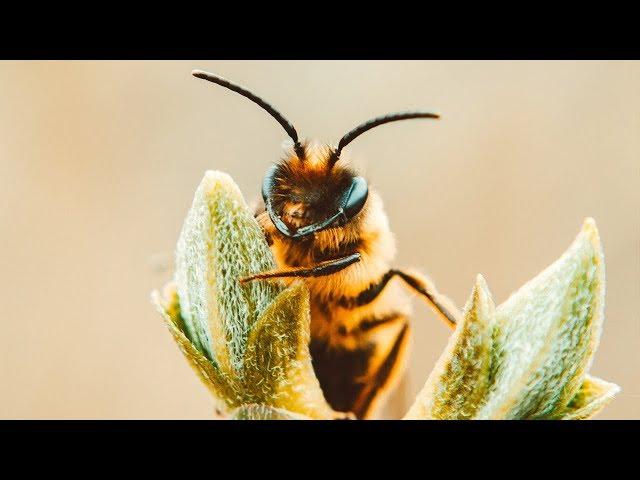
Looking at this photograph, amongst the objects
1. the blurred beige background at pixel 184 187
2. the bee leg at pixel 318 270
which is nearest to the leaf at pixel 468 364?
the bee leg at pixel 318 270

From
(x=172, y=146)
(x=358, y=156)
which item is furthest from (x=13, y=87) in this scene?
(x=358, y=156)

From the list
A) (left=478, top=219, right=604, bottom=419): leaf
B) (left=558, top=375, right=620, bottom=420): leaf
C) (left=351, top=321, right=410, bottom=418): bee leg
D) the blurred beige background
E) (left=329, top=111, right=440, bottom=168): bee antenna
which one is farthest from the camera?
the blurred beige background

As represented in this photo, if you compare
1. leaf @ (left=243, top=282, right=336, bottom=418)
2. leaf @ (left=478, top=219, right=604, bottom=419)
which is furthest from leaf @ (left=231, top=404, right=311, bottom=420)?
leaf @ (left=478, top=219, right=604, bottom=419)

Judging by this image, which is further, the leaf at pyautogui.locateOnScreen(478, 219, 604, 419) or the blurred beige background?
the blurred beige background

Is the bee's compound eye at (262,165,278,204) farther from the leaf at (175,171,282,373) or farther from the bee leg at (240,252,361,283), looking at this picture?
the leaf at (175,171,282,373)

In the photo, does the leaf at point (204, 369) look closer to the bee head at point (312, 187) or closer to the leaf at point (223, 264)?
the leaf at point (223, 264)

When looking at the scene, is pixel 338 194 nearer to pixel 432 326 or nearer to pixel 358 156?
pixel 358 156
